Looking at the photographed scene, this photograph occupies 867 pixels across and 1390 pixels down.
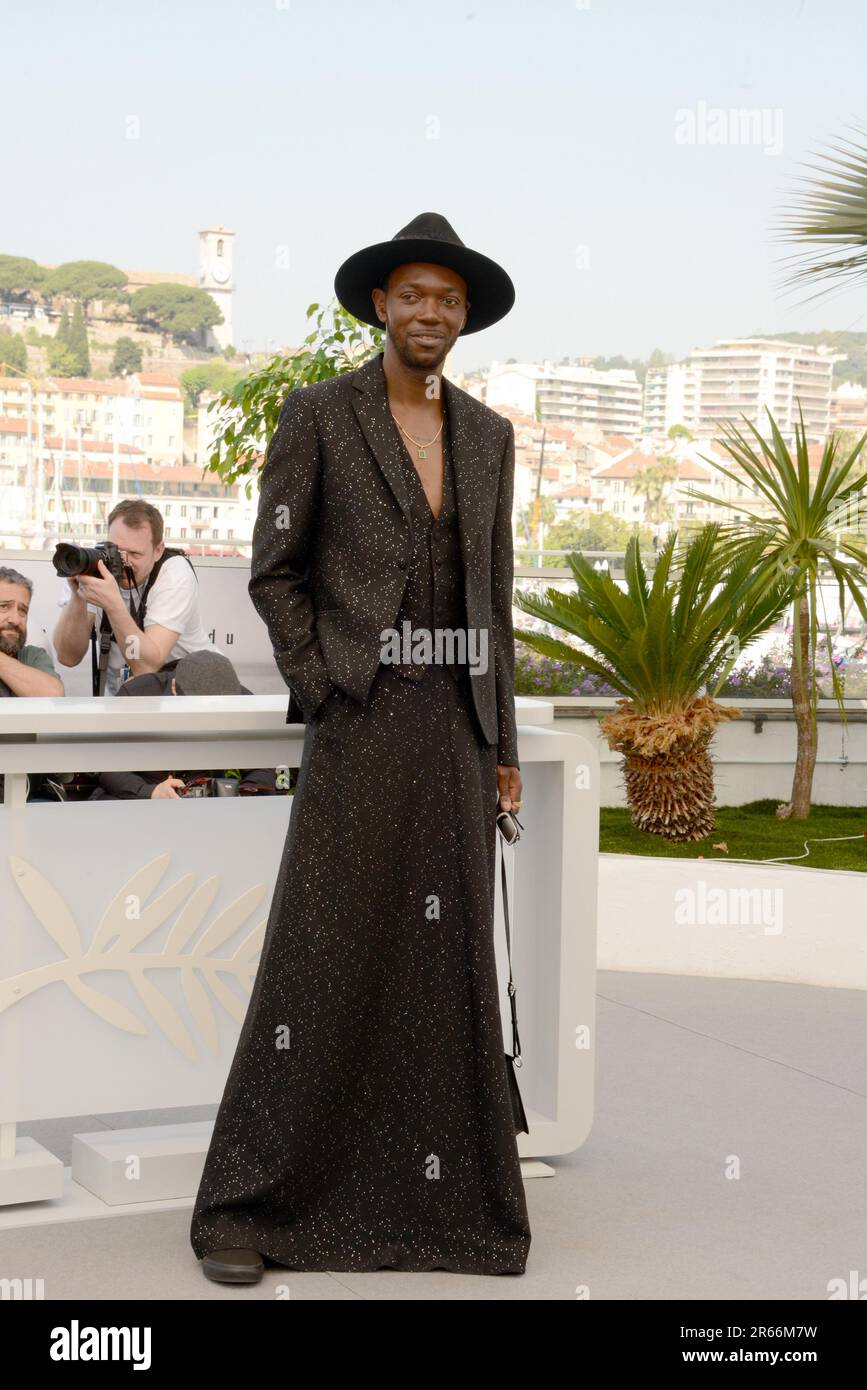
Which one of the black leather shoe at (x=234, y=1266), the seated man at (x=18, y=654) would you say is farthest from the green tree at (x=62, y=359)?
the black leather shoe at (x=234, y=1266)

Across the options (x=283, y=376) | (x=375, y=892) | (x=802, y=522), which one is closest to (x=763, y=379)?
(x=283, y=376)

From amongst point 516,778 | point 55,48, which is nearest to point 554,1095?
point 516,778

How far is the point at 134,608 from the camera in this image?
16.7ft

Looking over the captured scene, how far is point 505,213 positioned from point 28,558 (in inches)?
1146

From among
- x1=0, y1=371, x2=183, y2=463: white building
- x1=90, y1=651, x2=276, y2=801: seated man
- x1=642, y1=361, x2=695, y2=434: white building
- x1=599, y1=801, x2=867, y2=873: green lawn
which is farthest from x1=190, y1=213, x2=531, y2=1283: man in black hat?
x1=0, y1=371, x2=183, y2=463: white building

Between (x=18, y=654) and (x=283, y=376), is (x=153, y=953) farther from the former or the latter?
(x=283, y=376)

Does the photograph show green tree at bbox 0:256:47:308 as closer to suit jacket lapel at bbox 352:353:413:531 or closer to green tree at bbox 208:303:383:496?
green tree at bbox 208:303:383:496

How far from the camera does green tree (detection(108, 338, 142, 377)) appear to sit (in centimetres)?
4831

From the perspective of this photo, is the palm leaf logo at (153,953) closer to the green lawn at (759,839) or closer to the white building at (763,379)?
the green lawn at (759,839)

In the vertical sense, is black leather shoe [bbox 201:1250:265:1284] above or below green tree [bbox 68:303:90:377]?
below

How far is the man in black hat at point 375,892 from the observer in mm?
2869

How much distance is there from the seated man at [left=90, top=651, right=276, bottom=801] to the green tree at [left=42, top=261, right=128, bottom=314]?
45.7m

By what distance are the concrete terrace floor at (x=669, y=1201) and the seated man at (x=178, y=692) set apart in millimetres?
791

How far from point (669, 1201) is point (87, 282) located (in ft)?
157
